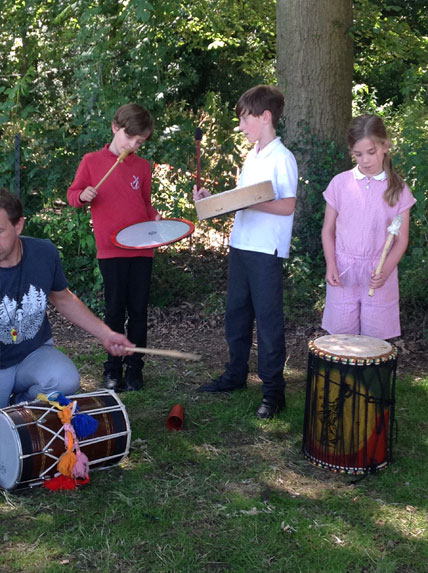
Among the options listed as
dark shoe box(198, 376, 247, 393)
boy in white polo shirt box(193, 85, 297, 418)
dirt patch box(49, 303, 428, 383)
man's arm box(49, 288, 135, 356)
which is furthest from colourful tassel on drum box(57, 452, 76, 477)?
dirt patch box(49, 303, 428, 383)

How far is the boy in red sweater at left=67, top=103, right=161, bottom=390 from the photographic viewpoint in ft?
13.9

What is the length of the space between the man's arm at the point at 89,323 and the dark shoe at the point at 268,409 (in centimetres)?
94

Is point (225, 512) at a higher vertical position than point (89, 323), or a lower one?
lower

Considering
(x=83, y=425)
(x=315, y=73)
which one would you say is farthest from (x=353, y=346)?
(x=315, y=73)

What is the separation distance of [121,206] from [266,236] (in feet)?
3.18

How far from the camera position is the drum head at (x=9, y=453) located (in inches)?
121

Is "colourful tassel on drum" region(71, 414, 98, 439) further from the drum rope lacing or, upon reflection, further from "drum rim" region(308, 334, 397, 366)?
"drum rim" region(308, 334, 397, 366)

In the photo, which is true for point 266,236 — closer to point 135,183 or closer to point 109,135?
point 135,183

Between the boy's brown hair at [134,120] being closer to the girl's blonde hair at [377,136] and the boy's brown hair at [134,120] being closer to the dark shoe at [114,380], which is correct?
the girl's blonde hair at [377,136]

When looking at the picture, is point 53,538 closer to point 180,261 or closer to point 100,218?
point 100,218

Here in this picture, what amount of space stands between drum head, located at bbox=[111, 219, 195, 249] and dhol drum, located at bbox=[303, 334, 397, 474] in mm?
1210

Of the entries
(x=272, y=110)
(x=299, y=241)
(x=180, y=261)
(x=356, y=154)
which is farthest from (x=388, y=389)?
(x=180, y=261)

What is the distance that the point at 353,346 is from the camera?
3.41 m

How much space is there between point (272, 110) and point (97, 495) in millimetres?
2208
